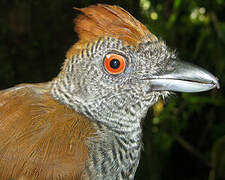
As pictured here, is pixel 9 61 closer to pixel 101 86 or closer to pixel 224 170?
pixel 101 86

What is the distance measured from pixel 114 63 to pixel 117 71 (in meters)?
0.05

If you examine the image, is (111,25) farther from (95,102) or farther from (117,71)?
(95,102)

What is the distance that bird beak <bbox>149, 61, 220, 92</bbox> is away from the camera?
1.71m

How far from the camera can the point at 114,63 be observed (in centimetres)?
170

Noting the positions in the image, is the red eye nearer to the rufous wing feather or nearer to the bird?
the bird

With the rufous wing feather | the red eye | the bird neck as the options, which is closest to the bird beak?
the red eye

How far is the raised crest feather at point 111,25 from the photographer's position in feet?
5.62

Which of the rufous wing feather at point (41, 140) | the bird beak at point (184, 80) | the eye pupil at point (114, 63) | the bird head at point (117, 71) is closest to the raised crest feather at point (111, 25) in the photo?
the bird head at point (117, 71)

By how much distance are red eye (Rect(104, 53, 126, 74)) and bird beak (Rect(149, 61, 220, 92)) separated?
190mm

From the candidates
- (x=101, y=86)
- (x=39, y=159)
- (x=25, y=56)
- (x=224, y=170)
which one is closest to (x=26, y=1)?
(x=25, y=56)

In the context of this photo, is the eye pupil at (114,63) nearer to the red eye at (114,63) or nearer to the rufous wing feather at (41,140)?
the red eye at (114,63)

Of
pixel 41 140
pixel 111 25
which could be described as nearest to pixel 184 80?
pixel 111 25

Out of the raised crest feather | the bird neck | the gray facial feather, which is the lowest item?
the bird neck

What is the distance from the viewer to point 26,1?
10.4 ft
